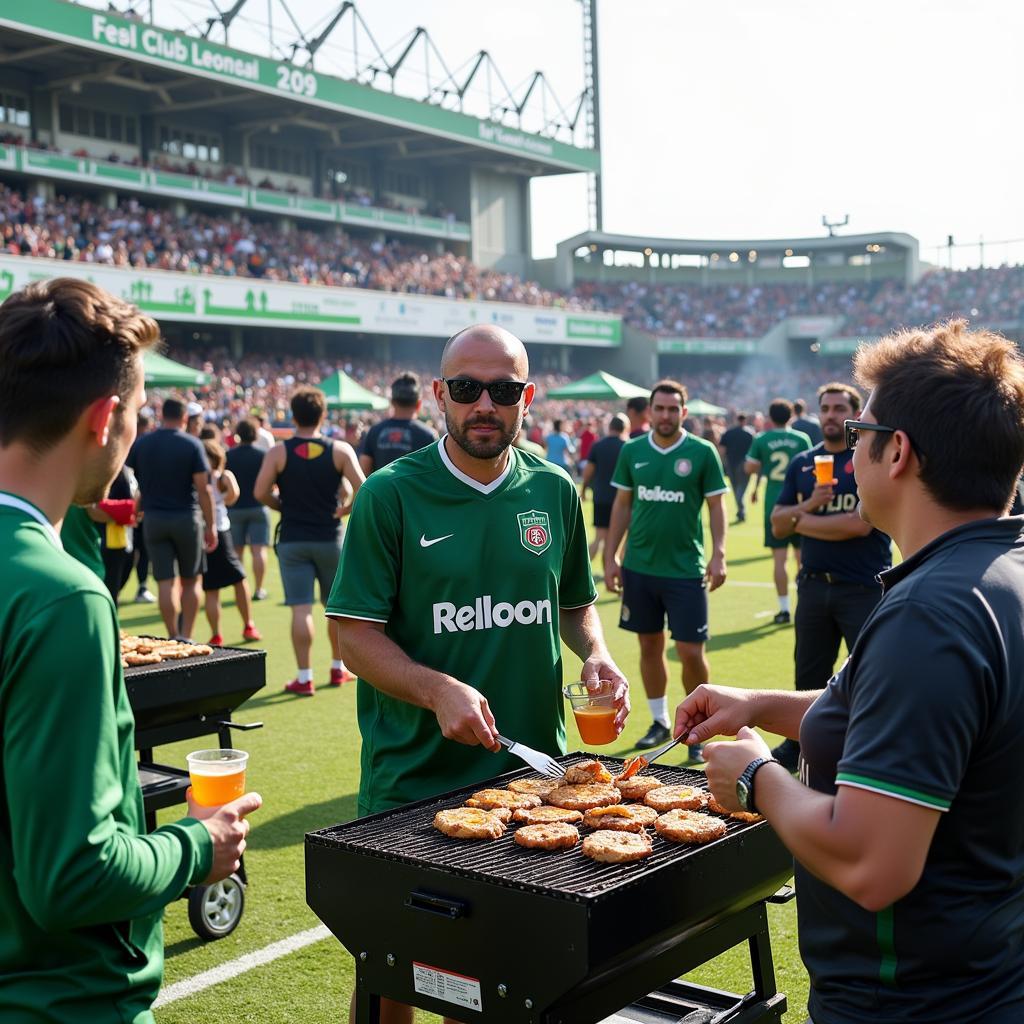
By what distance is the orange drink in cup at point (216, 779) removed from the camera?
104 inches

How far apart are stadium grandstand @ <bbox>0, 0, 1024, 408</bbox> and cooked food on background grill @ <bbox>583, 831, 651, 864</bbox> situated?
3257 cm

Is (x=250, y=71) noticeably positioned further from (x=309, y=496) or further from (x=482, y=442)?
(x=482, y=442)

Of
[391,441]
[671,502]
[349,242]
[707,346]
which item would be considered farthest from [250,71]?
[671,502]

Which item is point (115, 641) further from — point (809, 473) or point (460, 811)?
point (809, 473)

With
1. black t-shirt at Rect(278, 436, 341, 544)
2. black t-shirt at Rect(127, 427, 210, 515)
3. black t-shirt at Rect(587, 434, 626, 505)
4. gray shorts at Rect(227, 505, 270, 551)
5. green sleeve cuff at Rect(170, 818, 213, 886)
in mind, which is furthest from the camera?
black t-shirt at Rect(587, 434, 626, 505)

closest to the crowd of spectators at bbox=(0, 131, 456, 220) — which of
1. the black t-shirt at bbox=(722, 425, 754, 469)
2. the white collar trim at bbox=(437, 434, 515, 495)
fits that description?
the black t-shirt at bbox=(722, 425, 754, 469)

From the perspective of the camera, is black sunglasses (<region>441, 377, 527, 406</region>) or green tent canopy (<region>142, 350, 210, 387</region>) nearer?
black sunglasses (<region>441, 377, 527, 406</region>)

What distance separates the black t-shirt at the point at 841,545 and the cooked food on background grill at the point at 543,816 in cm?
402

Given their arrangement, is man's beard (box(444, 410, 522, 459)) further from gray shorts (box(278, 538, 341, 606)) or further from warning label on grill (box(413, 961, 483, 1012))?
gray shorts (box(278, 538, 341, 606))

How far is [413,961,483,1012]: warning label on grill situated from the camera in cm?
281

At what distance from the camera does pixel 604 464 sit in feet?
47.0

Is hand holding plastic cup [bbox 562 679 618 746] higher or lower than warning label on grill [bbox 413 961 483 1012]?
higher

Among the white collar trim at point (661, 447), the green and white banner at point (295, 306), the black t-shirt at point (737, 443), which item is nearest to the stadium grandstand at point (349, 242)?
the green and white banner at point (295, 306)

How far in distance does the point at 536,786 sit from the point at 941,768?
1.68 m
